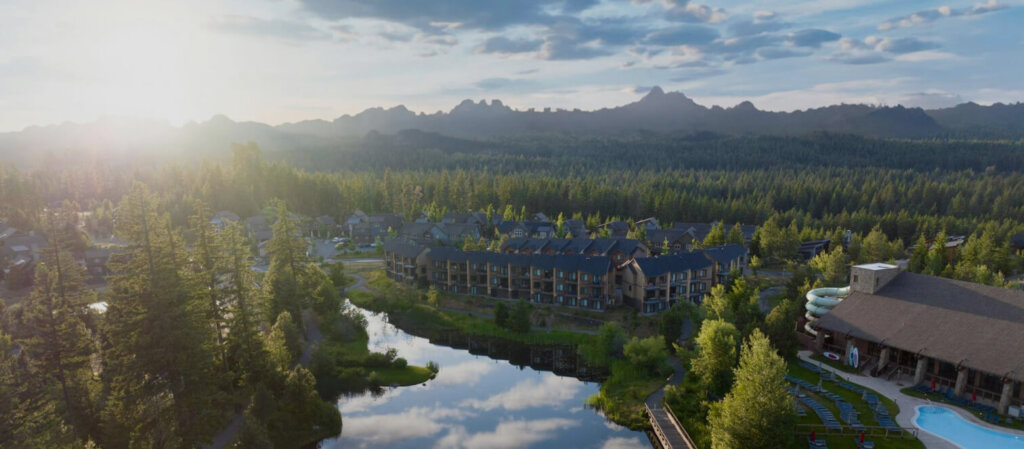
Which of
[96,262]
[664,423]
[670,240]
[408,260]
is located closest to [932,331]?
[664,423]

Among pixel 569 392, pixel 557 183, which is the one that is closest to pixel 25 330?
pixel 569 392

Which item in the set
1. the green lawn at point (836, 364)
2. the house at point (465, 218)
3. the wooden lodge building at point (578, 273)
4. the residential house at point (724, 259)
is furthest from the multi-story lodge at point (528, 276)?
the house at point (465, 218)

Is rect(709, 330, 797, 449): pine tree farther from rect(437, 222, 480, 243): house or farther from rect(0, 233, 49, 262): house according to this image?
rect(0, 233, 49, 262): house

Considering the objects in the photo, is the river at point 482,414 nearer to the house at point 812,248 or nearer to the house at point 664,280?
the house at point 664,280

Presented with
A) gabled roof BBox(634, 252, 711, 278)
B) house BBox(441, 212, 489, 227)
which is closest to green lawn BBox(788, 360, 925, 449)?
gabled roof BBox(634, 252, 711, 278)

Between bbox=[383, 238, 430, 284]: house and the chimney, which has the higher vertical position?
the chimney

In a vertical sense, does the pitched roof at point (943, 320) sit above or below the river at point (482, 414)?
above

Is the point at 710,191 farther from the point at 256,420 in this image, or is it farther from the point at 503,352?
the point at 256,420
